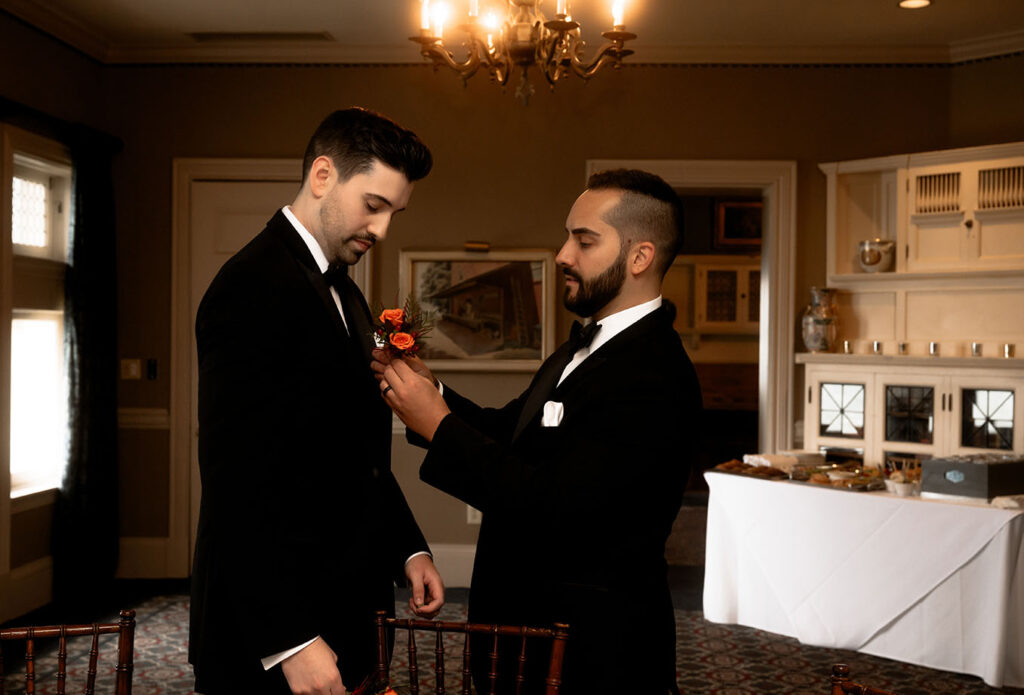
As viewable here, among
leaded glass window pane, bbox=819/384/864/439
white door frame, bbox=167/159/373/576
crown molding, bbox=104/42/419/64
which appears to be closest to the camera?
leaded glass window pane, bbox=819/384/864/439

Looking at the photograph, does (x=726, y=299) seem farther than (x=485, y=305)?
Yes

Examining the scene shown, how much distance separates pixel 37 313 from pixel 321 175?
4021 millimetres

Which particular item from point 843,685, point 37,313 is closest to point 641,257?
point 843,685

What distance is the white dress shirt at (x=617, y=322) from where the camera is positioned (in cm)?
189

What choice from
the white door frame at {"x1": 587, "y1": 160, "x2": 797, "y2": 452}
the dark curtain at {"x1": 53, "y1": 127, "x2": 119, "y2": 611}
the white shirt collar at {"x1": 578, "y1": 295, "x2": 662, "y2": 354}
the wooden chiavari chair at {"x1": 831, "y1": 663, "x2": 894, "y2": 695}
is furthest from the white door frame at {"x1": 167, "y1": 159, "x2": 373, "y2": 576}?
the wooden chiavari chair at {"x1": 831, "y1": 663, "x2": 894, "y2": 695}

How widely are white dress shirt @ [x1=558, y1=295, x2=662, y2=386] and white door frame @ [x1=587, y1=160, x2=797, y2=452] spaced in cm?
376

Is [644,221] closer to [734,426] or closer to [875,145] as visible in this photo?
[875,145]

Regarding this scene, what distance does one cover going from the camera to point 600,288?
6.28ft

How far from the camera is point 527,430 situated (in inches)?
73.6

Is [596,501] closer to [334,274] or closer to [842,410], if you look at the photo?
[334,274]

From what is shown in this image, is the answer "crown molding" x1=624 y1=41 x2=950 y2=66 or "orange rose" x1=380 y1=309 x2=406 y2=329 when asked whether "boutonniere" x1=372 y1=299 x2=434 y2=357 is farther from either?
"crown molding" x1=624 y1=41 x2=950 y2=66

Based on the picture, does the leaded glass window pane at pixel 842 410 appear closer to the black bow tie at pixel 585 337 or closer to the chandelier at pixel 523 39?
the chandelier at pixel 523 39

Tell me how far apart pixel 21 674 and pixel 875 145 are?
5.14 m

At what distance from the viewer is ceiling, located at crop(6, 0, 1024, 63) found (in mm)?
4766
